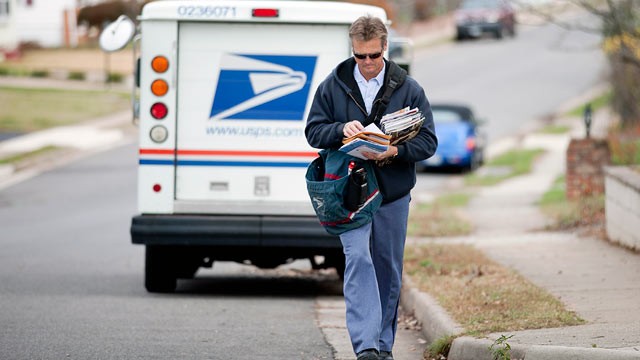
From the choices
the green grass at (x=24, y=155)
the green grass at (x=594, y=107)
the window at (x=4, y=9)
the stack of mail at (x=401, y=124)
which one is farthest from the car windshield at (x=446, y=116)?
the window at (x=4, y=9)

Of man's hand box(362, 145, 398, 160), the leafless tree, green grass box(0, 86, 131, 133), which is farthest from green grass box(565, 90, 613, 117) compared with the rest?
man's hand box(362, 145, 398, 160)

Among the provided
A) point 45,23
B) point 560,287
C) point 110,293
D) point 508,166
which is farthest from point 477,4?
point 560,287

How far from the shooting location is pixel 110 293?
1124cm

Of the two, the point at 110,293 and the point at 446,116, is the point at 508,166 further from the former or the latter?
the point at 110,293

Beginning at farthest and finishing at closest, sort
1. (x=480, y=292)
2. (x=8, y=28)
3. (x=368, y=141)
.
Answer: (x=8, y=28) → (x=480, y=292) → (x=368, y=141)

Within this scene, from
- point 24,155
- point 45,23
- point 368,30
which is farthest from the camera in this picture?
point 45,23

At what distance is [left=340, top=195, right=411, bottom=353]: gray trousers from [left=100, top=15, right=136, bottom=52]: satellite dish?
4260 millimetres

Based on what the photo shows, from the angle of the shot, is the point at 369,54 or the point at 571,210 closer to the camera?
the point at 369,54

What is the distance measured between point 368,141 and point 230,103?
4415 mm

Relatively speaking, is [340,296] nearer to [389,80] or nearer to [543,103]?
[389,80]

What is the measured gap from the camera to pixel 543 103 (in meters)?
39.9

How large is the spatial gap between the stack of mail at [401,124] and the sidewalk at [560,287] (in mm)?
1336

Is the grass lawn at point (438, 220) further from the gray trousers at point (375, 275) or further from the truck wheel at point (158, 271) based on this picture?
the gray trousers at point (375, 275)

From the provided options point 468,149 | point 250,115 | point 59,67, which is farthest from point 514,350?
point 59,67
